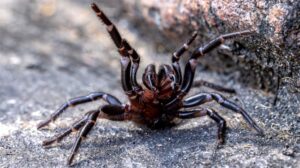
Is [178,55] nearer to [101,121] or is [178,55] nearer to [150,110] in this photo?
[150,110]

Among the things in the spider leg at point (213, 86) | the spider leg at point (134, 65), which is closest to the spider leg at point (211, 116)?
the spider leg at point (134, 65)

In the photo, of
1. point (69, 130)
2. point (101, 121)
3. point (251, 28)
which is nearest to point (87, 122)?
point (69, 130)

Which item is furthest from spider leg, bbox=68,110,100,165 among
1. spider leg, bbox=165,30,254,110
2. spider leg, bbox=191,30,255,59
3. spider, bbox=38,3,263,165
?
spider leg, bbox=191,30,255,59

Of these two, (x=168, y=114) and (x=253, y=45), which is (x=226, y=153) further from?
(x=253, y=45)

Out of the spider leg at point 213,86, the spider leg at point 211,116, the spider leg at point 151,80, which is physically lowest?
Result: the spider leg at point 211,116

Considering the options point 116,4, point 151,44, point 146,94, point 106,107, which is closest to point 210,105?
point 146,94

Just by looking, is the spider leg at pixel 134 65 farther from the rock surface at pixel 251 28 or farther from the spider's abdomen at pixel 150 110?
the rock surface at pixel 251 28
